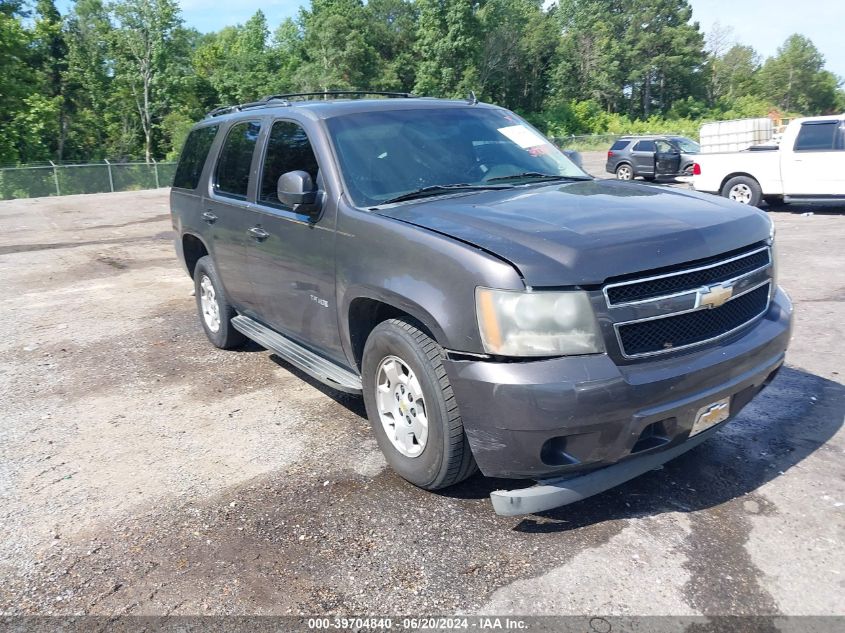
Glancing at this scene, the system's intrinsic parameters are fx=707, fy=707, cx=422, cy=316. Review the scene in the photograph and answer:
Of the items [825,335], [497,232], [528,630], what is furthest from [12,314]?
[825,335]

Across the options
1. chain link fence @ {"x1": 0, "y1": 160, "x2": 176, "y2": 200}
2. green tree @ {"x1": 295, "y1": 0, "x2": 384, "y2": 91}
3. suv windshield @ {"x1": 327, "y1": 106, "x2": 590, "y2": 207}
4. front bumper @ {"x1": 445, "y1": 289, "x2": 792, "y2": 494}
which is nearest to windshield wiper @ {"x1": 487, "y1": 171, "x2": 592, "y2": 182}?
suv windshield @ {"x1": 327, "y1": 106, "x2": 590, "y2": 207}

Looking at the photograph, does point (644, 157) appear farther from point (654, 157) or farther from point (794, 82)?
point (794, 82)

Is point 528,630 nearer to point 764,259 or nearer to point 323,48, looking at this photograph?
point 764,259

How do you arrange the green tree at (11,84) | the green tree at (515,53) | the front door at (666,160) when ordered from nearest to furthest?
the front door at (666,160) < the green tree at (11,84) < the green tree at (515,53)

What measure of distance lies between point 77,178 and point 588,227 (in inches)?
1323

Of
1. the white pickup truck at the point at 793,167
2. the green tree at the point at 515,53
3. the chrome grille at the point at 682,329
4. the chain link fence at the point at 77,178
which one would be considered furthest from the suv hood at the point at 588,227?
the green tree at the point at 515,53

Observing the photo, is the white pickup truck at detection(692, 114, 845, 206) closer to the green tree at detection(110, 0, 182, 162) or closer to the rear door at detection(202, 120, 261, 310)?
the rear door at detection(202, 120, 261, 310)

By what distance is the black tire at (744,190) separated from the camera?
14258mm

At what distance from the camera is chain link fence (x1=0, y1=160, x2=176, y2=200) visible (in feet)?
99.6

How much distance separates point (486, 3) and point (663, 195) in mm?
66344

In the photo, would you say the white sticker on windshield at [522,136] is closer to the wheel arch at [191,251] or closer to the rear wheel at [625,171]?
the wheel arch at [191,251]

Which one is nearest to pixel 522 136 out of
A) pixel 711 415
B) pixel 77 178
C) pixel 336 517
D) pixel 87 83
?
pixel 711 415

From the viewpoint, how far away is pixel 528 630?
266 centimetres

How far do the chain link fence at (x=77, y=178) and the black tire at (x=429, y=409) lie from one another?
32.1 metres
